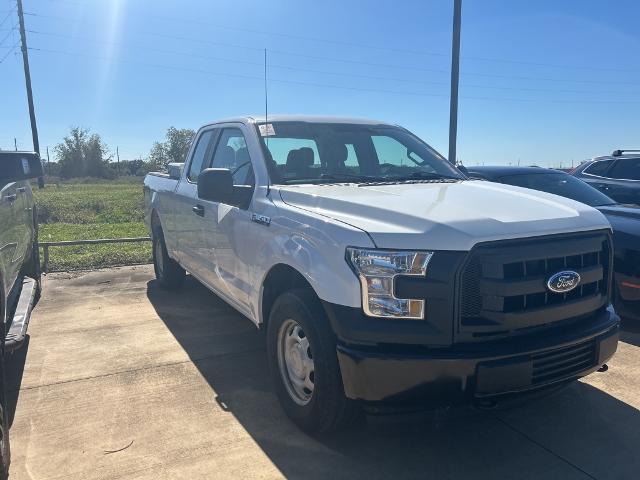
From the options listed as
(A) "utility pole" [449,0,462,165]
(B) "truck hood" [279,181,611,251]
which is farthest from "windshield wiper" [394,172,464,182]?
(A) "utility pole" [449,0,462,165]

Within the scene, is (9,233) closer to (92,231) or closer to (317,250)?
(317,250)

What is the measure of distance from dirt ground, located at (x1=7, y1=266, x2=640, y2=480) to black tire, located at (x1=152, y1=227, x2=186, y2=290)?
1762mm

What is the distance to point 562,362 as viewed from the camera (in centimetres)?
297

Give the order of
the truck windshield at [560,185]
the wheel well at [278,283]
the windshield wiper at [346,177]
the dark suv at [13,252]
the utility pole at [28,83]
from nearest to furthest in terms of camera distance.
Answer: the dark suv at [13,252] < the wheel well at [278,283] < the windshield wiper at [346,177] < the truck windshield at [560,185] < the utility pole at [28,83]

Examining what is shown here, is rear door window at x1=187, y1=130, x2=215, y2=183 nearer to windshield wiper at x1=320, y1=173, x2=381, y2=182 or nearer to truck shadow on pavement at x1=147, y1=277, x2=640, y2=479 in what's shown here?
windshield wiper at x1=320, y1=173, x2=381, y2=182

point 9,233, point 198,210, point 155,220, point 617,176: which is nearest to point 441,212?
point 198,210

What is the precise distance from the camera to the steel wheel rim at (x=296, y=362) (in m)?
3.30

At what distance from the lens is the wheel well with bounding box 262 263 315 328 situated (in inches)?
137

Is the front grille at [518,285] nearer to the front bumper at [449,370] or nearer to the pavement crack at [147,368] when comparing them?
the front bumper at [449,370]

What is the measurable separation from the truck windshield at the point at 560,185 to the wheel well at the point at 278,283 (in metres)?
4.22

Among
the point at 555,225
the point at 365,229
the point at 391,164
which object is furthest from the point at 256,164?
the point at 555,225

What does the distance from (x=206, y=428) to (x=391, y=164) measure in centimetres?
242

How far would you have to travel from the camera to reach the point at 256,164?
413 cm

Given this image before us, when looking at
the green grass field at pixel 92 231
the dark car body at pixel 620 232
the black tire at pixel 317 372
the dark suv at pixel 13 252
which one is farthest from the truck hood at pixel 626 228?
the green grass field at pixel 92 231
